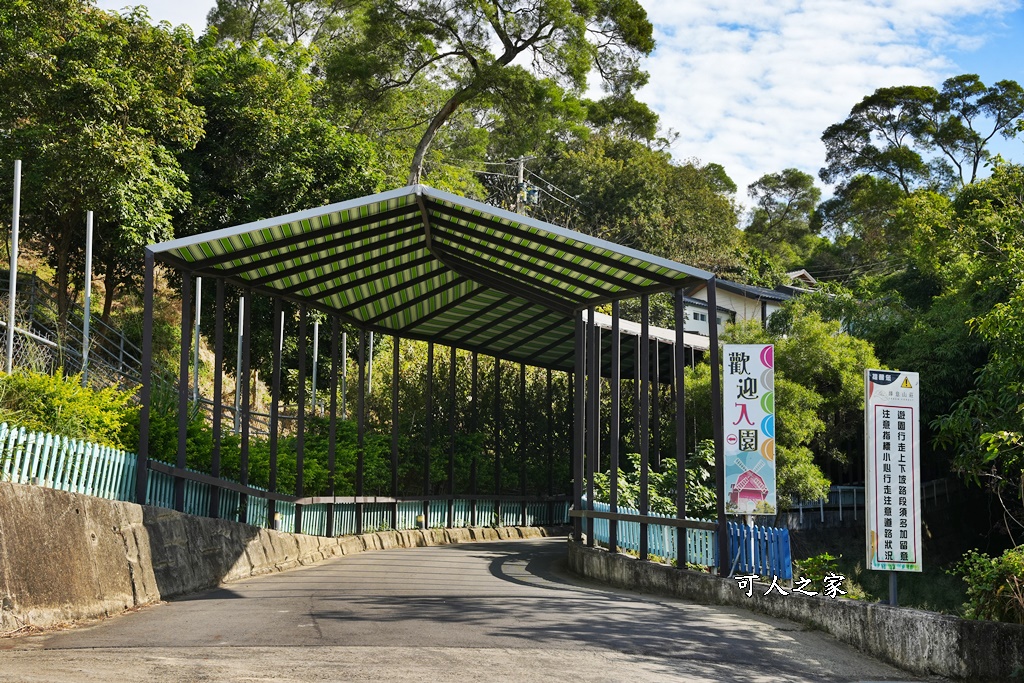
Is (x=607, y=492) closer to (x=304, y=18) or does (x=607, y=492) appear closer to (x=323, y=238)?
(x=323, y=238)

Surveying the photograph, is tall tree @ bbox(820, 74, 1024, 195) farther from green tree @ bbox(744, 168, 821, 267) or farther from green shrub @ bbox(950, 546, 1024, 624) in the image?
green shrub @ bbox(950, 546, 1024, 624)

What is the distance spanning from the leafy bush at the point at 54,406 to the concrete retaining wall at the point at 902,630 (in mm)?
5962

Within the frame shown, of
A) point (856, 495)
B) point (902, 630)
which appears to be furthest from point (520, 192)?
point (902, 630)

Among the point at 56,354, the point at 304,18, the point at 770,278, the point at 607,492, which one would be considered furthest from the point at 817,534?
Answer: the point at 304,18

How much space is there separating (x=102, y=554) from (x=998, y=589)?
6.77m

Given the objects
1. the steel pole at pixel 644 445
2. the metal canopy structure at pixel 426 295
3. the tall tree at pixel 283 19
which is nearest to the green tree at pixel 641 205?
the tall tree at pixel 283 19

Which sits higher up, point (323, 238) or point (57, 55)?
point (57, 55)

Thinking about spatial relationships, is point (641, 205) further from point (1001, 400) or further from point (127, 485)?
point (127, 485)

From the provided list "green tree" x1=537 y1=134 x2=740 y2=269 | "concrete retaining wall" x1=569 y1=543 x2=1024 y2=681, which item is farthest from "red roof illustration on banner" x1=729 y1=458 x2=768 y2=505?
"green tree" x1=537 y1=134 x2=740 y2=269

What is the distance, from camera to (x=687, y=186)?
4112cm

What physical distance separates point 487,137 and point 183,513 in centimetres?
3481

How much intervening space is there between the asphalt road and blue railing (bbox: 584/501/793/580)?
0.64 metres

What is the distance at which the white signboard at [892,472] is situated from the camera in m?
8.00

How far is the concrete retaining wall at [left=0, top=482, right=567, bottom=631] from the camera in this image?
22.8ft
